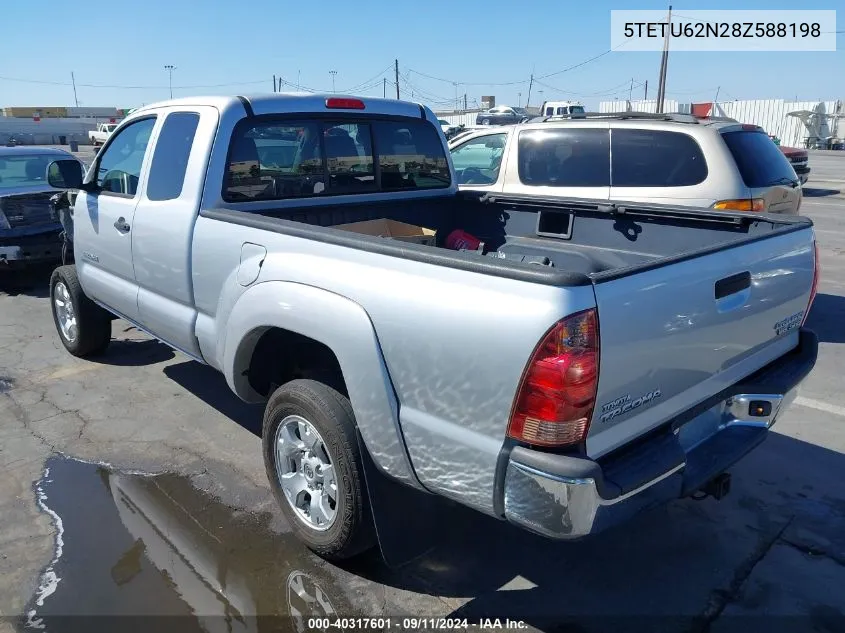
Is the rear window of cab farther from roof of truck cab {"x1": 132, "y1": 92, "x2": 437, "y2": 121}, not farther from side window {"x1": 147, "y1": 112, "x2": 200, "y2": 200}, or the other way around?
side window {"x1": 147, "y1": 112, "x2": 200, "y2": 200}

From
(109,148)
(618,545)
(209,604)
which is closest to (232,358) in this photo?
(209,604)

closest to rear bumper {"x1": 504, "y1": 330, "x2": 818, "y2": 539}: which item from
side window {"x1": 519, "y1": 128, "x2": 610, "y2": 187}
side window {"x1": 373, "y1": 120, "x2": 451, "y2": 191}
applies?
side window {"x1": 373, "y1": 120, "x2": 451, "y2": 191}

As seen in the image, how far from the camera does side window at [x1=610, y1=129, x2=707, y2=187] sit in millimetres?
6152

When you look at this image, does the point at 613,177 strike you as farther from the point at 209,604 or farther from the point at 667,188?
the point at 209,604

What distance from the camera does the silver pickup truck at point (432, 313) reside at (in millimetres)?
2188

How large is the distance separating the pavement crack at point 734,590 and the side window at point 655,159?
3704 millimetres

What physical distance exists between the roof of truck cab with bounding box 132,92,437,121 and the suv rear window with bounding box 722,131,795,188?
3261mm

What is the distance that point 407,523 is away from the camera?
A: 2764 mm

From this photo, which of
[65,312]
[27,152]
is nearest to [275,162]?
[65,312]

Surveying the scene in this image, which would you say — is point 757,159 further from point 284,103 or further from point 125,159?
point 125,159

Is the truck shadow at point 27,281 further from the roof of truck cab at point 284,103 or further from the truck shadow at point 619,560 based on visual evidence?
the truck shadow at point 619,560

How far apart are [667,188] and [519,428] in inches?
187

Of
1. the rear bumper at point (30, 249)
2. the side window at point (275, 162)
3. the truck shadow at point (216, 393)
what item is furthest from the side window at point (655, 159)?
the rear bumper at point (30, 249)

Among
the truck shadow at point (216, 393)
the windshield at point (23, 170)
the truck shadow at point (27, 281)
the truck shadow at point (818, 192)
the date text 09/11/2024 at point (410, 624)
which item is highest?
the windshield at point (23, 170)
